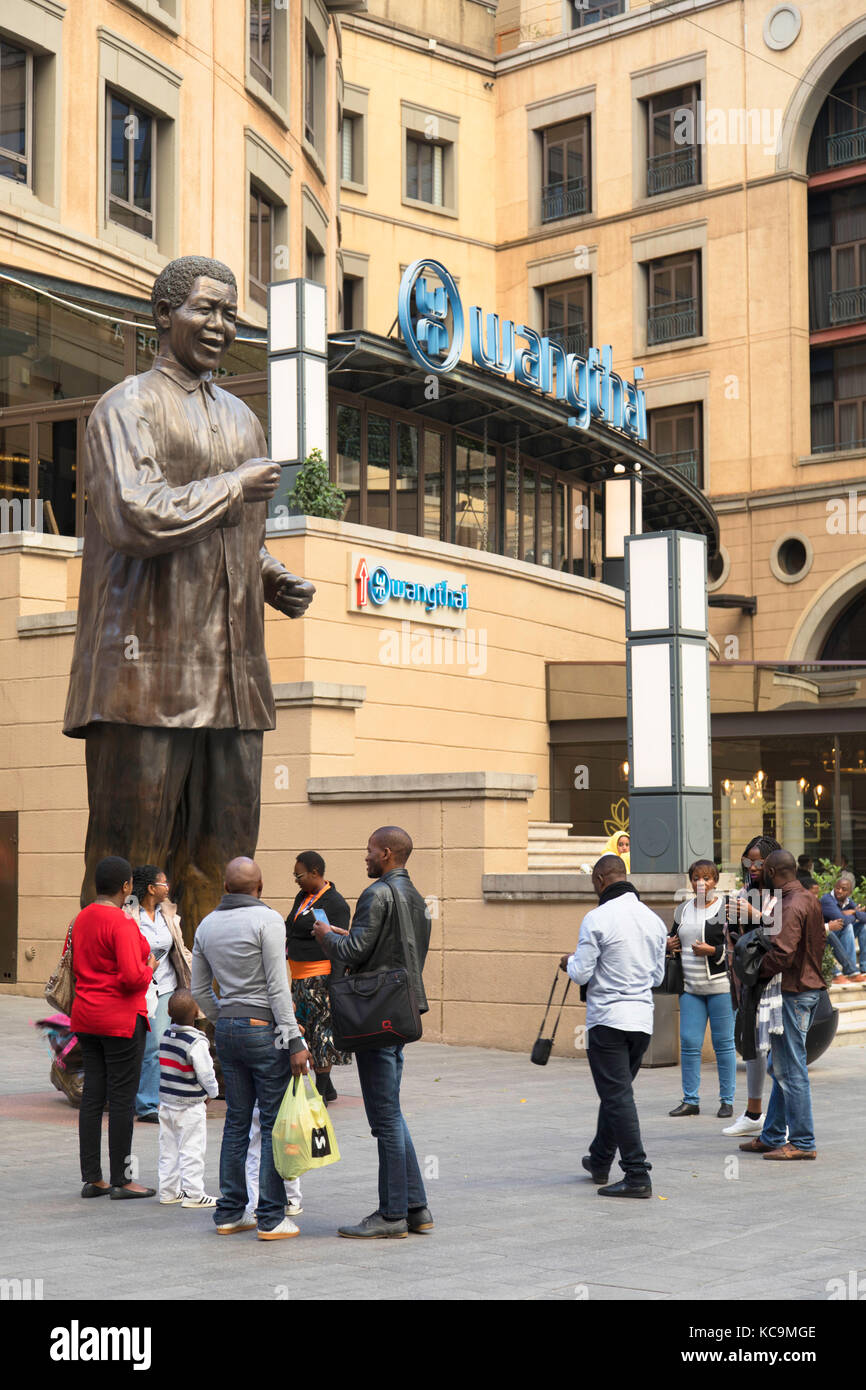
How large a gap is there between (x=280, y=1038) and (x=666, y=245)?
38.6 meters

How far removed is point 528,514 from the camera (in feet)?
98.6

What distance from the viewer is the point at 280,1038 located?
289 inches

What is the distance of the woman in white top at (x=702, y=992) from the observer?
11680 mm

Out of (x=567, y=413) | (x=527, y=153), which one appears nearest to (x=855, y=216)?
(x=527, y=153)

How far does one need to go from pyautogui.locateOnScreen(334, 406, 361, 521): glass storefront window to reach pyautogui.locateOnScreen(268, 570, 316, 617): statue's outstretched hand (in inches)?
635

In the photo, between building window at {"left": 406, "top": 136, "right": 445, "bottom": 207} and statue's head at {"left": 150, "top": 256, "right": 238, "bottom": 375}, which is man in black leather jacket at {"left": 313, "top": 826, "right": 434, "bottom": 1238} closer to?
statue's head at {"left": 150, "top": 256, "right": 238, "bottom": 375}

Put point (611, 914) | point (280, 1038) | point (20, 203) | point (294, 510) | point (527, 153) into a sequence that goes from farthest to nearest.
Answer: point (527, 153)
point (20, 203)
point (294, 510)
point (611, 914)
point (280, 1038)

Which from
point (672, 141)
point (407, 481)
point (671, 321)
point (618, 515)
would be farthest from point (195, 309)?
point (672, 141)

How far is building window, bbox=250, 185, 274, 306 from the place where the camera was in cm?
2998

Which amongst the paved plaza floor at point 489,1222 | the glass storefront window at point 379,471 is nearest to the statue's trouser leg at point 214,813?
the paved plaza floor at point 489,1222

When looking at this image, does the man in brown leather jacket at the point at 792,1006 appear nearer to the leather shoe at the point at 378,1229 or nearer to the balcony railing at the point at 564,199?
the leather shoe at the point at 378,1229

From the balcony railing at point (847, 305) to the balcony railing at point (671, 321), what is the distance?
3477mm

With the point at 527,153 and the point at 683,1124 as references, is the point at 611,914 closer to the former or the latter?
the point at 683,1124

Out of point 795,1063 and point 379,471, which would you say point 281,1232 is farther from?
point 379,471
